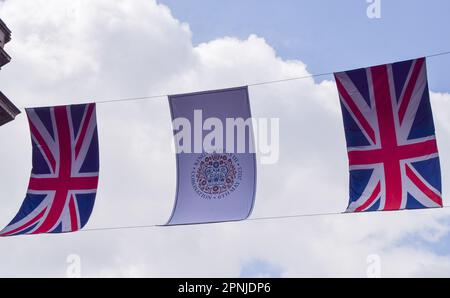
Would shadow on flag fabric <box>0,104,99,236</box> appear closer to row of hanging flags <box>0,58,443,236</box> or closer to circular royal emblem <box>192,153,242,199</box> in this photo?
row of hanging flags <box>0,58,443,236</box>

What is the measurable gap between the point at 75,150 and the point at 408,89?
31.8ft

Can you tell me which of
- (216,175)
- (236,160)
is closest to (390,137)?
(236,160)

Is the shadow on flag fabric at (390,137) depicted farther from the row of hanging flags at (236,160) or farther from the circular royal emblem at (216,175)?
the circular royal emblem at (216,175)

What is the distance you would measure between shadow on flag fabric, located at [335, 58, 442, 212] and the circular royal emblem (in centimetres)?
315

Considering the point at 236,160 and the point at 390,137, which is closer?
the point at 390,137

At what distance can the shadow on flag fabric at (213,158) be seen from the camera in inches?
816

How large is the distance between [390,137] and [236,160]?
13.7ft

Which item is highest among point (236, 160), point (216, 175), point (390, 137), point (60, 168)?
point (60, 168)

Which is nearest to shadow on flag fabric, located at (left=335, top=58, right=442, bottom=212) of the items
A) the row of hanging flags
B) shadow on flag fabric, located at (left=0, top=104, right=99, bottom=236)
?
the row of hanging flags

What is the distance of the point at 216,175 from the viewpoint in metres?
20.9

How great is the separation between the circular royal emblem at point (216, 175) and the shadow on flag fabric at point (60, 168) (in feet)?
10.5

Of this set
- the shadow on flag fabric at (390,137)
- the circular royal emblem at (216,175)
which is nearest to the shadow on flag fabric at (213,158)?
the circular royal emblem at (216,175)

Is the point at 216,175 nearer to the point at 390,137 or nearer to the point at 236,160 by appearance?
the point at 236,160
